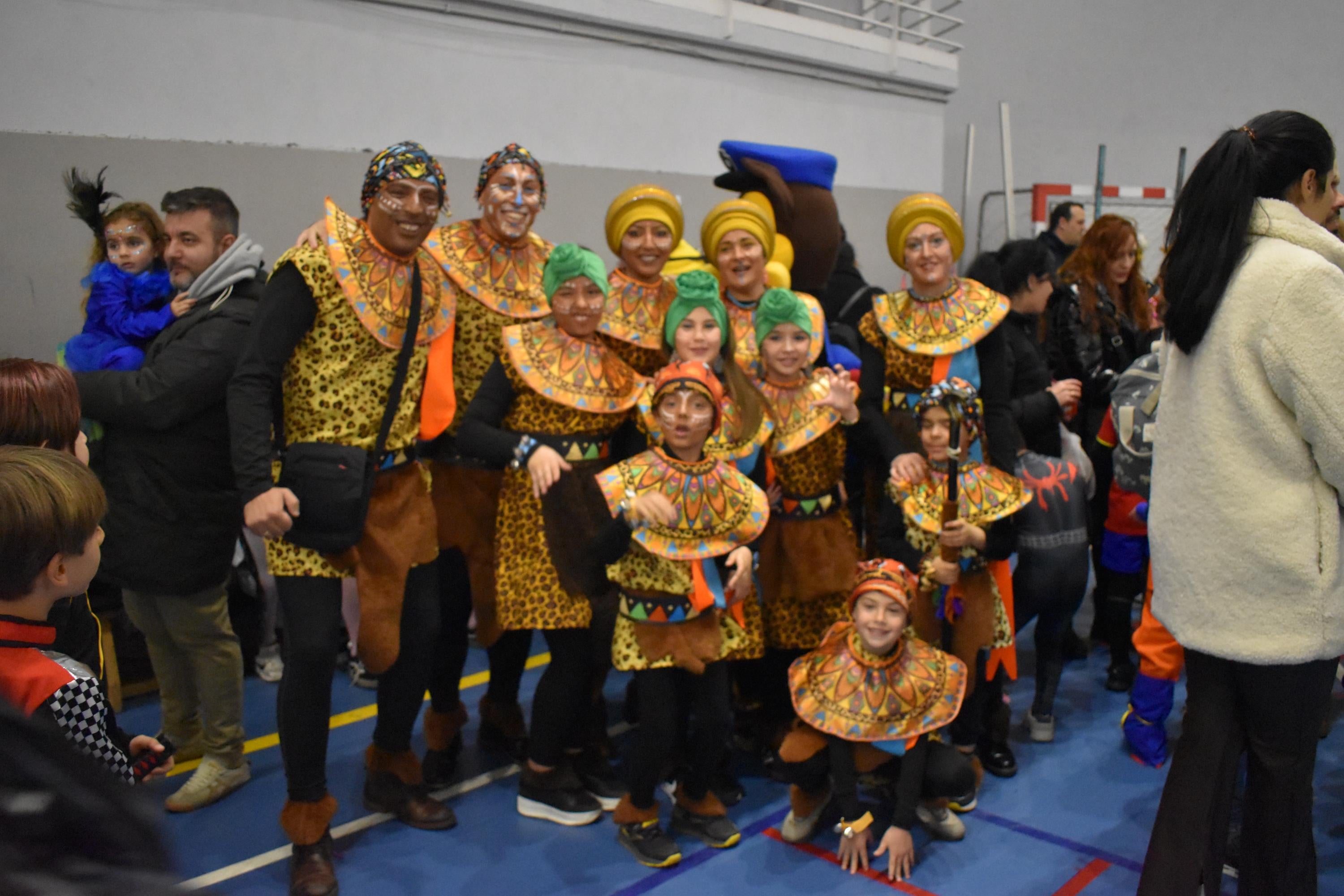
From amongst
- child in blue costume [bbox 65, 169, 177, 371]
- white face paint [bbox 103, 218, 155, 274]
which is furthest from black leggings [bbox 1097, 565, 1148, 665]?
white face paint [bbox 103, 218, 155, 274]

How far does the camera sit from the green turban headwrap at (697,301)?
2934 millimetres

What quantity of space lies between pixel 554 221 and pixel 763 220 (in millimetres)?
2517

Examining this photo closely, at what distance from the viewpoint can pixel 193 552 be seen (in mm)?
3070

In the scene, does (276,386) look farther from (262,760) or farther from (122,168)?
(122,168)

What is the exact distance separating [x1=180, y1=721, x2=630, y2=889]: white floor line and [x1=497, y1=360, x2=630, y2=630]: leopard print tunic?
0.67 meters

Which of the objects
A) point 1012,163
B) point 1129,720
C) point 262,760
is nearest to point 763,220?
point 1129,720

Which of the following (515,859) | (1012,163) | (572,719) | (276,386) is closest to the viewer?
(276,386)

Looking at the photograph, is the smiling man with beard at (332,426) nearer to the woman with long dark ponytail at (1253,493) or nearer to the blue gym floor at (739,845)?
the blue gym floor at (739,845)

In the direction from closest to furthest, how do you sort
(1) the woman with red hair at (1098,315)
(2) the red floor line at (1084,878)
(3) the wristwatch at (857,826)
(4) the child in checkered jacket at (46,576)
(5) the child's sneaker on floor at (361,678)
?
(4) the child in checkered jacket at (46,576)
(2) the red floor line at (1084,878)
(3) the wristwatch at (857,826)
(5) the child's sneaker on floor at (361,678)
(1) the woman with red hair at (1098,315)

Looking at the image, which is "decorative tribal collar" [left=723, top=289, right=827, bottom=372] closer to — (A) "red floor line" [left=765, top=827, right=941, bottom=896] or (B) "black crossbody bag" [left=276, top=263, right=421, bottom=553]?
(B) "black crossbody bag" [left=276, top=263, right=421, bottom=553]

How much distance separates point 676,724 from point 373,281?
1430 mm

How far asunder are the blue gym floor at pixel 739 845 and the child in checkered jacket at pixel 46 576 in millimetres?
1258

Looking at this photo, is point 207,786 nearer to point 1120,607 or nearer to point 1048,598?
point 1048,598

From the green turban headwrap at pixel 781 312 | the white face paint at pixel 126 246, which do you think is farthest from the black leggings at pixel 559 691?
the white face paint at pixel 126 246
